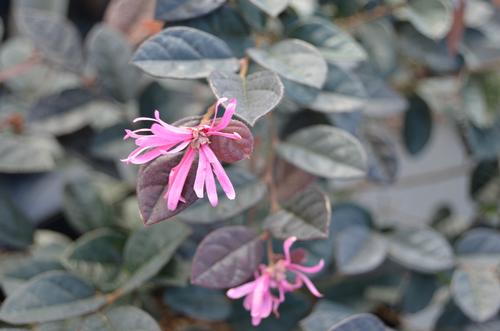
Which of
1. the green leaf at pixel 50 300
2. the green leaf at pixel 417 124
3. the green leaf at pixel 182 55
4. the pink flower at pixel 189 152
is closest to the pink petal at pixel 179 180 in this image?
the pink flower at pixel 189 152

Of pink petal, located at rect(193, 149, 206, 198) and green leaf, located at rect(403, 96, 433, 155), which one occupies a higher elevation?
pink petal, located at rect(193, 149, 206, 198)

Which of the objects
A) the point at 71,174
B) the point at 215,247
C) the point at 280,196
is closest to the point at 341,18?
the point at 280,196

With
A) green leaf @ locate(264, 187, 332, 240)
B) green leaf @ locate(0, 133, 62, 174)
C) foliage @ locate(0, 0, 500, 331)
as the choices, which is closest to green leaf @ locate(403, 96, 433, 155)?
foliage @ locate(0, 0, 500, 331)

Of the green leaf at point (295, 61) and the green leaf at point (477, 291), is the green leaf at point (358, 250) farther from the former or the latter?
the green leaf at point (295, 61)

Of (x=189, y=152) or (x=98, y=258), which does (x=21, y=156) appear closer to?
(x=98, y=258)

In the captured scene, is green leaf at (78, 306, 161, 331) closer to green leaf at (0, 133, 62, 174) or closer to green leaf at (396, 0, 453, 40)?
green leaf at (0, 133, 62, 174)

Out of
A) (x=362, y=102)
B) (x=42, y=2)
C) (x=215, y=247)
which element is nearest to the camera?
(x=215, y=247)

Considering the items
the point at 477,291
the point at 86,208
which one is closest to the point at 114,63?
the point at 86,208

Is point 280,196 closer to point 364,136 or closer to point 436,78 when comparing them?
point 364,136
